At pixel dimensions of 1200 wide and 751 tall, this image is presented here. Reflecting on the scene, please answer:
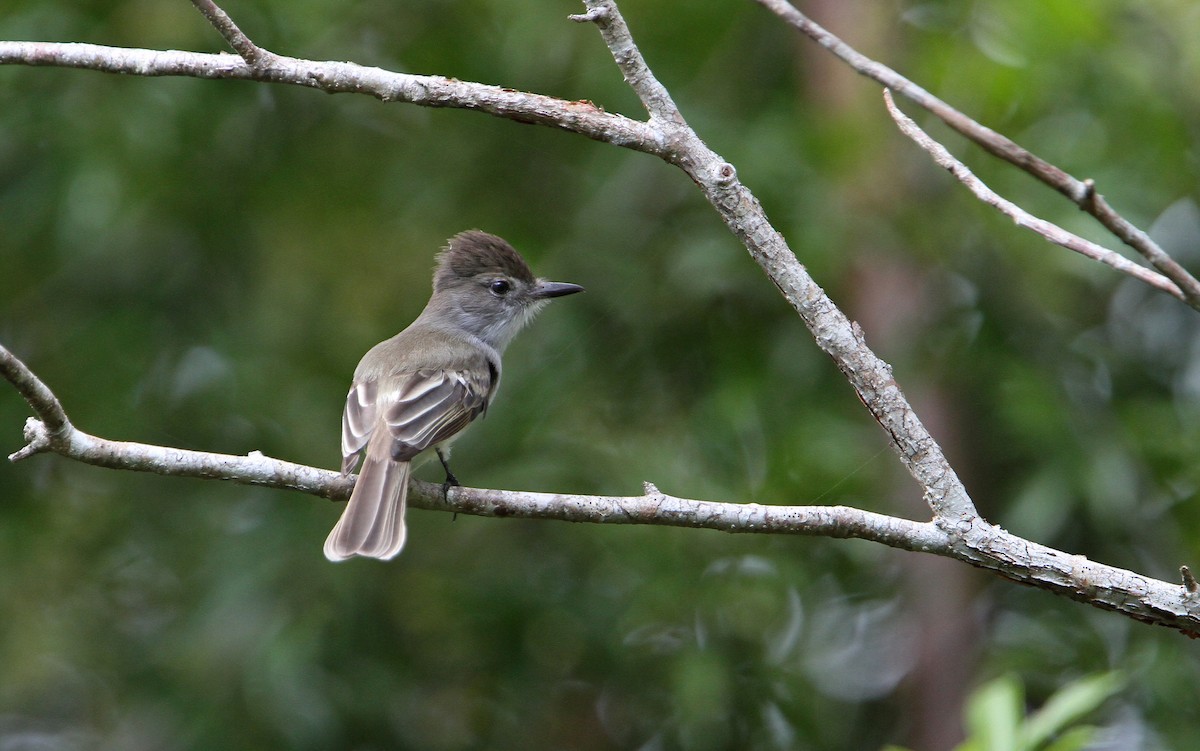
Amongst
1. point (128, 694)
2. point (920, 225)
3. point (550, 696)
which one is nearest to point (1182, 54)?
point (920, 225)

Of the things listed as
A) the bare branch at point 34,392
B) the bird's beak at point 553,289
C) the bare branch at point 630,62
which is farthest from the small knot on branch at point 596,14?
the bird's beak at point 553,289

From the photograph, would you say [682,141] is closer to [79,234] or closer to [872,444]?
[872,444]

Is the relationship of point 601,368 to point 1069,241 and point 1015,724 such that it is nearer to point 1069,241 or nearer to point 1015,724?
point 1015,724

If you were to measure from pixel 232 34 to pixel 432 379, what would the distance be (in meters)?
1.61

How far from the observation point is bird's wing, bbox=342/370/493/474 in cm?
358

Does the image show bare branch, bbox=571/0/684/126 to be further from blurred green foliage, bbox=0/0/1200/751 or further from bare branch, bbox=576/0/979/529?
blurred green foliage, bbox=0/0/1200/751

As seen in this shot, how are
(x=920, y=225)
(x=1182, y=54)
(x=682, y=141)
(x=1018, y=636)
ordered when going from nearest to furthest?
(x=682, y=141) < (x=1182, y=54) < (x=920, y=225) < (x=1018, y=636)

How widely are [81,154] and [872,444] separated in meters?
3.10

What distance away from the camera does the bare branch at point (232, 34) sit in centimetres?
249

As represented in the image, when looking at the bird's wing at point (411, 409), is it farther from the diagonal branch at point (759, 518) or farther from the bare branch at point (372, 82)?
the bare branch at point (372, 82)

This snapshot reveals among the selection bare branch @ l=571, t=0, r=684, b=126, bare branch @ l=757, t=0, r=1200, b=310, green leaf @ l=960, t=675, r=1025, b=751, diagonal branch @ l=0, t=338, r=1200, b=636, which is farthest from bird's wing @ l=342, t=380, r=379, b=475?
bare branch @ l=757, t=0, r=1200, b=310

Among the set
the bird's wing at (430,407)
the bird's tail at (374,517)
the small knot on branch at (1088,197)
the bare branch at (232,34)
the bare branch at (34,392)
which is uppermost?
the small knot on branch at (1088,197)

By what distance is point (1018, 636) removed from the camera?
15.3 feet

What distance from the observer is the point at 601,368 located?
4.71 meters
